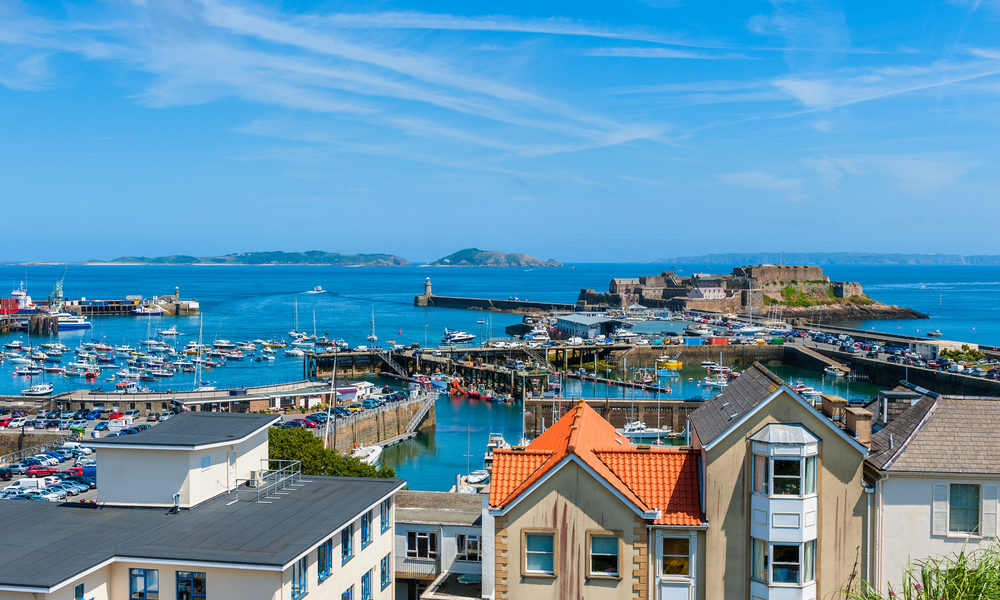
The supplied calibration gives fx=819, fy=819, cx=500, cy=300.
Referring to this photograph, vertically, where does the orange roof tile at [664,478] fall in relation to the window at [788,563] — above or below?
above

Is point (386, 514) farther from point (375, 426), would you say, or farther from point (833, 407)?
point (375, 426)

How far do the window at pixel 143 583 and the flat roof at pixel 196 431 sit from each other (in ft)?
8.66

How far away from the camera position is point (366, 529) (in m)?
16.0

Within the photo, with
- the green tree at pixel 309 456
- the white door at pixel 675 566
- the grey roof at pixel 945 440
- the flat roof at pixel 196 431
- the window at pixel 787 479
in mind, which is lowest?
the green tree at pixel 309 456

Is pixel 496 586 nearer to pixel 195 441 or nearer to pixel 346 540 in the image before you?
pixel 346 540

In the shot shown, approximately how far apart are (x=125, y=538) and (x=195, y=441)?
233 cm

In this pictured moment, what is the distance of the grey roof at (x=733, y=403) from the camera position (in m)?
12.4

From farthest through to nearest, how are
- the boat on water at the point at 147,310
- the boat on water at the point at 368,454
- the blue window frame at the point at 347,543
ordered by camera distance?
the boat on water at the point at 147,310 → the boat on water at the point at 368,454 → the blue window frame at the point at 347,543

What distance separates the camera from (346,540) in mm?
15078

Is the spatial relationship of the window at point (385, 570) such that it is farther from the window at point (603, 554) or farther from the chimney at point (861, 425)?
the chimney at point (861, 425)

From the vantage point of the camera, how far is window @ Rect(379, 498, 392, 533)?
16.9 m

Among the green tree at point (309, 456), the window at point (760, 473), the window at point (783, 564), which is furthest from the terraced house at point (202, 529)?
the window at point (783, 564)

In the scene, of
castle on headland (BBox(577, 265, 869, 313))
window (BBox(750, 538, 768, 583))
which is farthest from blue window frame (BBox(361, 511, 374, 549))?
castle on headland (BBox(577, 265, 869, 313))

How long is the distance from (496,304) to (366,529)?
135 metres
